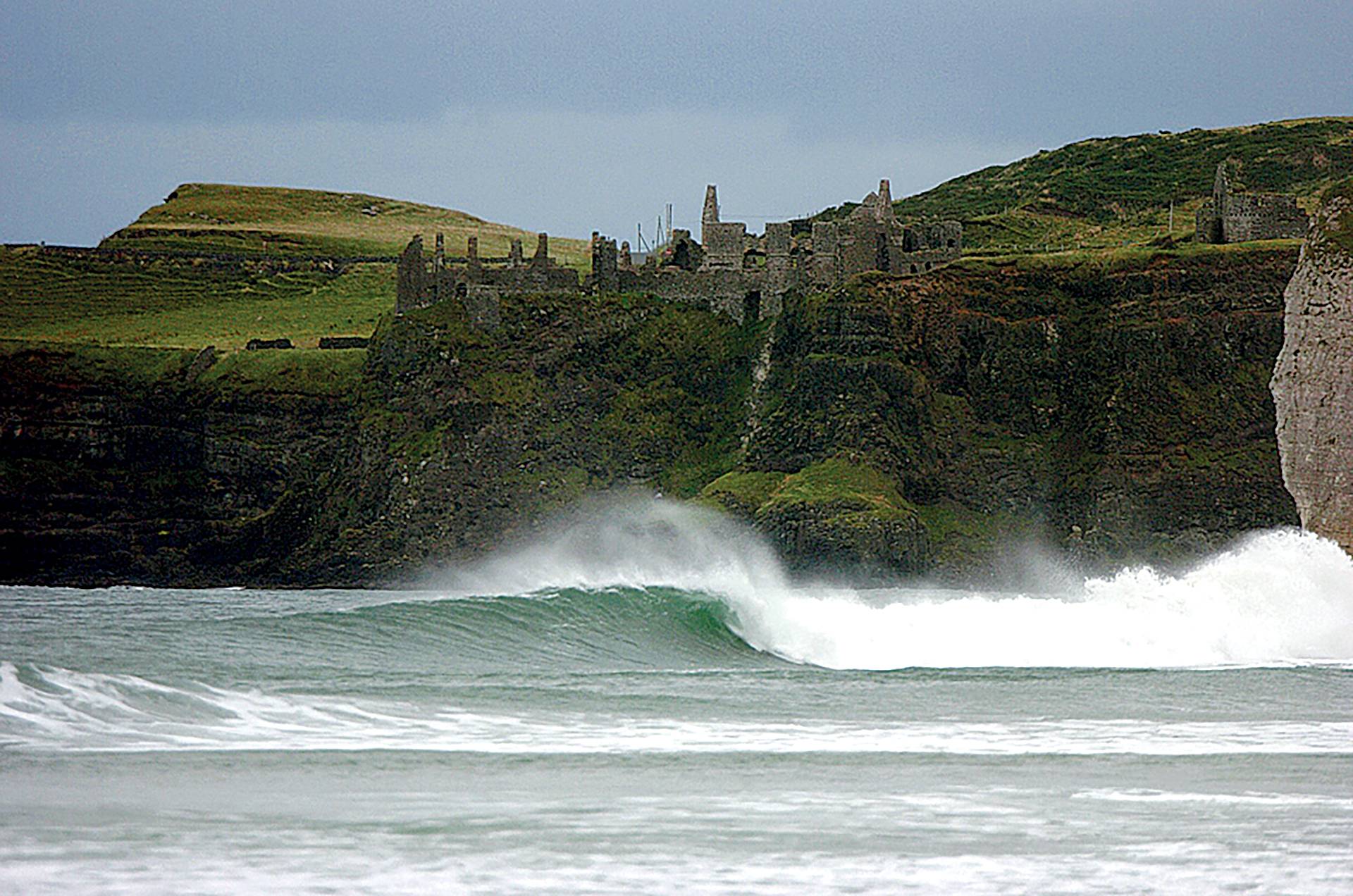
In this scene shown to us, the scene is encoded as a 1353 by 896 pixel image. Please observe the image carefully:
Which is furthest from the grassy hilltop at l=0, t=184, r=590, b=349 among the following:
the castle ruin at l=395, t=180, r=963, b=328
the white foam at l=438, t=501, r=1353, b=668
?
the white foam at l=438, t=501, r=1353, b=668

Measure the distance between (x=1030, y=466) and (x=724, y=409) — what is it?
47.2 feet

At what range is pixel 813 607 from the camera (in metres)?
53.6

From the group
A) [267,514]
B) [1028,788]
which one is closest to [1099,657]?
[1028,788]

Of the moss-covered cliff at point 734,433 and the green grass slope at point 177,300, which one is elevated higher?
the green grass slope at point 177,300

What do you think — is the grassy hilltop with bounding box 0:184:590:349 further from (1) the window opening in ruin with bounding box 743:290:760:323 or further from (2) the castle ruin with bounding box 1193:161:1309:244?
(2) the castle ruin with bounding box 1193:161:1309:244

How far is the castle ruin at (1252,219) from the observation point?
104 metres

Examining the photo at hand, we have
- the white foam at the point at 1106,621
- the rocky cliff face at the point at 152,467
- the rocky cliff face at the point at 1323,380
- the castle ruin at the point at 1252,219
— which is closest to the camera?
the white foam at the point at 1106,621

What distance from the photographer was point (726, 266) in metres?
106

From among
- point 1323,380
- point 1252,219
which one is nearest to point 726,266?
point 1252,219

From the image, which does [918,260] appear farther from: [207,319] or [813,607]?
[813,607]

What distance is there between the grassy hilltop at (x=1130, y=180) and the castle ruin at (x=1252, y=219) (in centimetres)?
2639

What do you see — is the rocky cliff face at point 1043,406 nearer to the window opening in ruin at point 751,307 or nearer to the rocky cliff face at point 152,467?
the window opening in ruin at point 751,307

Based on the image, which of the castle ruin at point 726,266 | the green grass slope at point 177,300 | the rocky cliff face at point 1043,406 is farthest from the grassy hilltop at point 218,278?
the rocky cliff face at point 1043,406

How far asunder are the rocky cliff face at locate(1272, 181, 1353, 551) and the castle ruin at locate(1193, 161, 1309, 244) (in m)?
49.9
